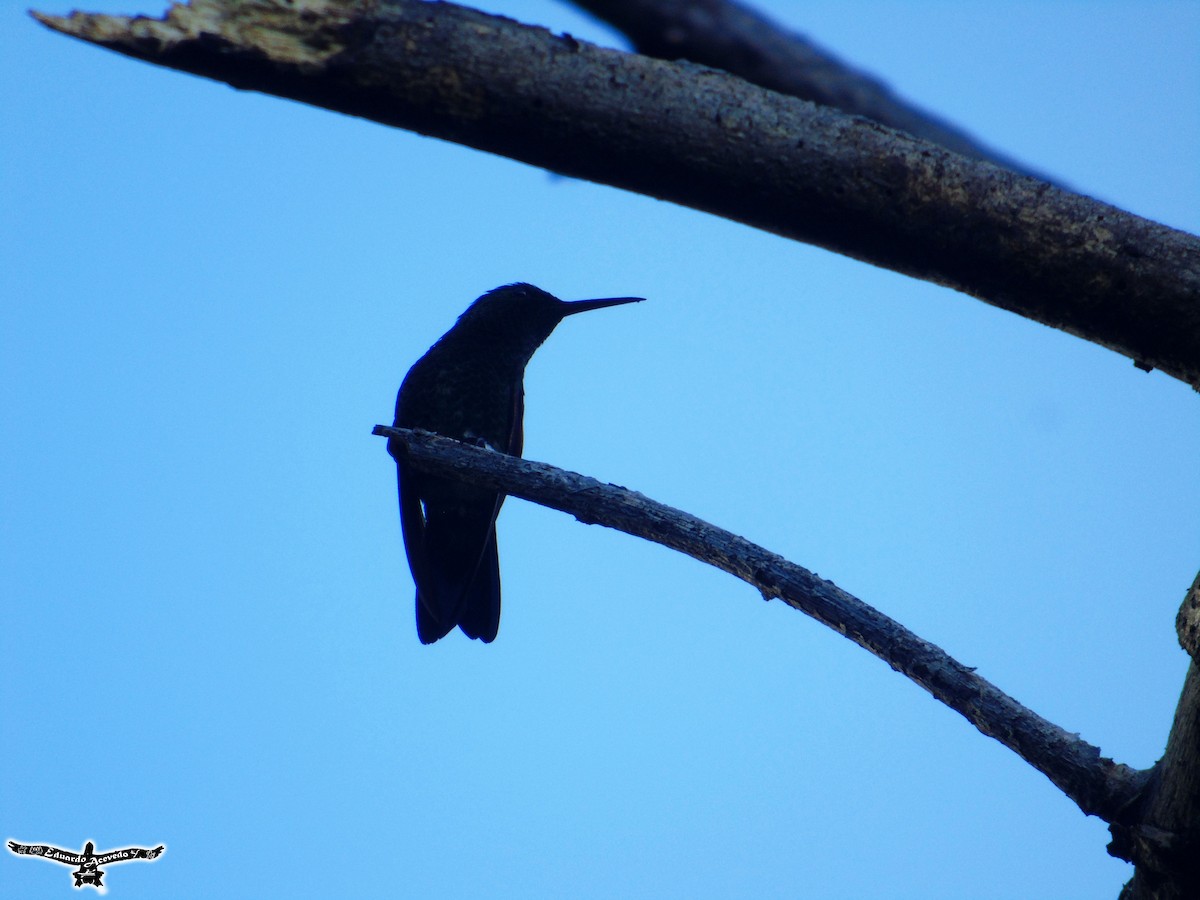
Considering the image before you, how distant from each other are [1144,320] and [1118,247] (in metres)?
0.14

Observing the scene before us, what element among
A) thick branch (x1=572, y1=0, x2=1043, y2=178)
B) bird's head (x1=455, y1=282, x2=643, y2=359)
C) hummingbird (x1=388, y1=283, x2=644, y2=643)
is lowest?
thick branch (x1=572, y1=0, x2=1043, y2=178)

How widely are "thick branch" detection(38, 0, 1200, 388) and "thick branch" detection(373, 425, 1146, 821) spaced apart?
82 cm

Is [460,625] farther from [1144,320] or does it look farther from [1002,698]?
[1144,320]

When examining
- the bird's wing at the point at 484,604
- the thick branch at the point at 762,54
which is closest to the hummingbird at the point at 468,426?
the bird's wing at the point at 484,604

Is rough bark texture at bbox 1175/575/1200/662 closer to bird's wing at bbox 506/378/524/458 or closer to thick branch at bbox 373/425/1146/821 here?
thick branch at bbox 373/425/1146/821

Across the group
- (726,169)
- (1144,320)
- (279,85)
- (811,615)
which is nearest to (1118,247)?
(1144,320)

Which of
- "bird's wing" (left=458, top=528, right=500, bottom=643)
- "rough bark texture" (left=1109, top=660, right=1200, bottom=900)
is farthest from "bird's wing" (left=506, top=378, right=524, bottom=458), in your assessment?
"rough bark texture" (left=1109, top=660, right=1200, bottom=900)

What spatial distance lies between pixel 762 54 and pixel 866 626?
4.37 feet

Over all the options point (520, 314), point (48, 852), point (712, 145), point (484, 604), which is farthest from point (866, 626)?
point (520, 314)

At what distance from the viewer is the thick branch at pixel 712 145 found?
155 centimetres

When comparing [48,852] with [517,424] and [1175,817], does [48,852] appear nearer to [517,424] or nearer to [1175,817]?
[517,424]

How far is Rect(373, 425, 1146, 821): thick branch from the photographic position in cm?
210

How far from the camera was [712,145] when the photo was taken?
162cm

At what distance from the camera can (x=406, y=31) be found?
5.09 feet
